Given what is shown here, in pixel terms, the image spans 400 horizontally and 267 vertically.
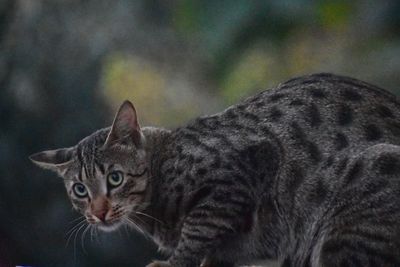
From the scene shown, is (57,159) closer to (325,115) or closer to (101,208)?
(101,208)

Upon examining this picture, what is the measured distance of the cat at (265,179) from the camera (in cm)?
182

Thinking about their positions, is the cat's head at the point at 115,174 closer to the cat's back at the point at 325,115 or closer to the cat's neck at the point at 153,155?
the cat's neck at the point at 153,155

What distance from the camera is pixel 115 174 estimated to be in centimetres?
212

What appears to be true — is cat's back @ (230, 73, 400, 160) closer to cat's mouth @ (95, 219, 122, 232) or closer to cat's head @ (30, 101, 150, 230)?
cat's head @ (30, 101, 150, 230)

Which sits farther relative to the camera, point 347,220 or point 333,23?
point 333,23

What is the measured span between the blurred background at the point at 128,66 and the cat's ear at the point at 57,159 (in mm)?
205

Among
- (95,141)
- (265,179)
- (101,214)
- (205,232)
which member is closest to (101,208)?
(101,214)

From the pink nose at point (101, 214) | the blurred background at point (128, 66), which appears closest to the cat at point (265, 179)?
the pink nose at point (101, 214)

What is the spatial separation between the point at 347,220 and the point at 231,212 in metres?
0.30

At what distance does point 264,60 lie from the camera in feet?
7.46

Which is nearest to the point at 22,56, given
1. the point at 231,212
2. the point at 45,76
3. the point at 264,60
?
the point at 45,76

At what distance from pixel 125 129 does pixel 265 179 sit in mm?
413

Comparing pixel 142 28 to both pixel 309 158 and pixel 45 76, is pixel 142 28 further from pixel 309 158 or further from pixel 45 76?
pixel 309 158

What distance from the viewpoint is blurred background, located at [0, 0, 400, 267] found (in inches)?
86.4
